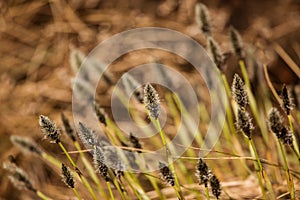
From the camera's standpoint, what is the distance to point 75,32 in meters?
2.48

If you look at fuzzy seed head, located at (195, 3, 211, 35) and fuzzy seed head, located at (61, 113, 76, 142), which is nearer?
fuzzy seed head, located at (61, 113, 76, 142)

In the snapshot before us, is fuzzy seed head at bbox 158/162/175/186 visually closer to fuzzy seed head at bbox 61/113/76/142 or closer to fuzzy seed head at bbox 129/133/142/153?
fuzzy seed head at bbox 129/133/142/153

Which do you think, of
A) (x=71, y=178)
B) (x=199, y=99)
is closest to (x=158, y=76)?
(x=71, y=178)

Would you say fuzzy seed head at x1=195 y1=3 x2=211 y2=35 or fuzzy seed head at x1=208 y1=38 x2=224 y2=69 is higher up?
fuzzy seed head at x1=195 y1=3 x2=211 y2=35

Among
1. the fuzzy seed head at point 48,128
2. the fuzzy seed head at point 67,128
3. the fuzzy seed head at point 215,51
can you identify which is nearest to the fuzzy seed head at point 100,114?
the fuzzy seed head at point 67,128

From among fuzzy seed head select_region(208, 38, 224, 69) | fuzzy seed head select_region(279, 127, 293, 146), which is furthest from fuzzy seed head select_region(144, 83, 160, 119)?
fuzzy seed head select_region(208, 38, 224, 69)

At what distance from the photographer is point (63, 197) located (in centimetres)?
170

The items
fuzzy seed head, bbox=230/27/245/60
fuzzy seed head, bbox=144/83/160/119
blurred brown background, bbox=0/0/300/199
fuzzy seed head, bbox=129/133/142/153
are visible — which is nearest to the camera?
fuzzy seed head, bbox=144/83/160/119

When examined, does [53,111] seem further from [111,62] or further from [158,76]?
[158,76]

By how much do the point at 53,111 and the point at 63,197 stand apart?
1.76ft

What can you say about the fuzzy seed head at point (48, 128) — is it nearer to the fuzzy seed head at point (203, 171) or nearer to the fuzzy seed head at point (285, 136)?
the fuzzy seed head at point (203, 171)

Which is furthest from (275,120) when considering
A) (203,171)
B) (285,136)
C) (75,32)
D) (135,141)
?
(75,32)

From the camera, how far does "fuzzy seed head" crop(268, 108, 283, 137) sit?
0.90 meters

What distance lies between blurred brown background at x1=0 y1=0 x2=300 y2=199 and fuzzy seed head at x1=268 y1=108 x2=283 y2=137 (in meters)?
1.20
